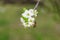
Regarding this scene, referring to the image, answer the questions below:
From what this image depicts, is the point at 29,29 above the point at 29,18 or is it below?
above

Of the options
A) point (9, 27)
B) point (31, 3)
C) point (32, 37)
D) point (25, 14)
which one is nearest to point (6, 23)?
point (9, 27)

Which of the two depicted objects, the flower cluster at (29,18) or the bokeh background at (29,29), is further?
the bokeh background at (29,29)

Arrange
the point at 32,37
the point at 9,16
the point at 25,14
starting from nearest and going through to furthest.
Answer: the point at 25,14, the point at 32,37, the point at 9,16

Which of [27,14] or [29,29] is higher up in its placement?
[29,29]

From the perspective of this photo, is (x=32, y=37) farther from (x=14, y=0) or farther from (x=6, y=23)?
(x=14, y=0)

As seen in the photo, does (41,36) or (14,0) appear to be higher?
(14,0)

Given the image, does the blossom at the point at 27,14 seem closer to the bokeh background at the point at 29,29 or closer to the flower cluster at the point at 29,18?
the flower cluster at the point at 29,18

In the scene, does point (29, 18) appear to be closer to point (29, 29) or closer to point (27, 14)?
point (27, 14)

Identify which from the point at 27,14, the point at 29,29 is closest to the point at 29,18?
the point at 27,14

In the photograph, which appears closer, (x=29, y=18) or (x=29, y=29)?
(x=29, y=18)

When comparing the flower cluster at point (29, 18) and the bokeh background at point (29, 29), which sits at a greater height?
the bokeh background at point (29, 29)

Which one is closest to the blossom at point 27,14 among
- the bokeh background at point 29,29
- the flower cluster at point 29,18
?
the flower cluster at point 29,18
